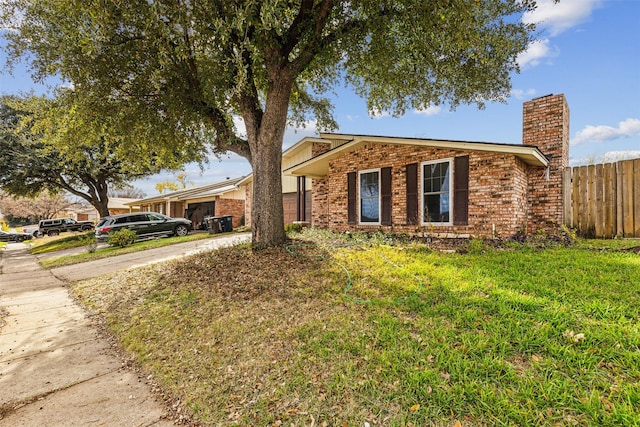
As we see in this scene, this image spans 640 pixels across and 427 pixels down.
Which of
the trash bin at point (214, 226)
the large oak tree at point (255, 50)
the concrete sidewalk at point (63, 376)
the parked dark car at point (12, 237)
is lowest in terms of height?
the parked dark car at point (12, 237)

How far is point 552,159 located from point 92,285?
1298cm

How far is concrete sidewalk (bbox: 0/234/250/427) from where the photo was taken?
9.30 feet

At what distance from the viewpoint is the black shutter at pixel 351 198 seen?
11589 mm

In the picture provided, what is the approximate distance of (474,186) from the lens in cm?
873

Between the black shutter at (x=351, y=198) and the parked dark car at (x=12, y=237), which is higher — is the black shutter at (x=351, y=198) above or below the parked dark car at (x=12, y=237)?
above

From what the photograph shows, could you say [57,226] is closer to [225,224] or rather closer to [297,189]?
[225,224]

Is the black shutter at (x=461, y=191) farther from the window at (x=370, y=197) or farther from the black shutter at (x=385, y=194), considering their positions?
the window at (x=370, y=197)

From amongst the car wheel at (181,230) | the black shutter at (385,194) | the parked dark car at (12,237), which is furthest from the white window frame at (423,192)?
the parked dark car at (12,237)

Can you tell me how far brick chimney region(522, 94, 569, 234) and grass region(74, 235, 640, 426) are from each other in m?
3.57

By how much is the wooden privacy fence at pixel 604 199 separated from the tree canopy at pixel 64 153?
11.7 m

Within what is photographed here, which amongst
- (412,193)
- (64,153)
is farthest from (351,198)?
(64,153)

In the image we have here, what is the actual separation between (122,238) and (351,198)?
1077 centimetres

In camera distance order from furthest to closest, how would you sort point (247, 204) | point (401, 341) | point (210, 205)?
point (210, 205)
point (247, 204)
point (401, 341)

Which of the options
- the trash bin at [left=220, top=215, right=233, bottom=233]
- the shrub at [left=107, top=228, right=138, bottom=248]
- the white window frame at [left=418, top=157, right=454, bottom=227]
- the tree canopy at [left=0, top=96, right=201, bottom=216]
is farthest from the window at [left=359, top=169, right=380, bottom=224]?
the shrub at [left=107, top=228, right=138, bottom=248]
